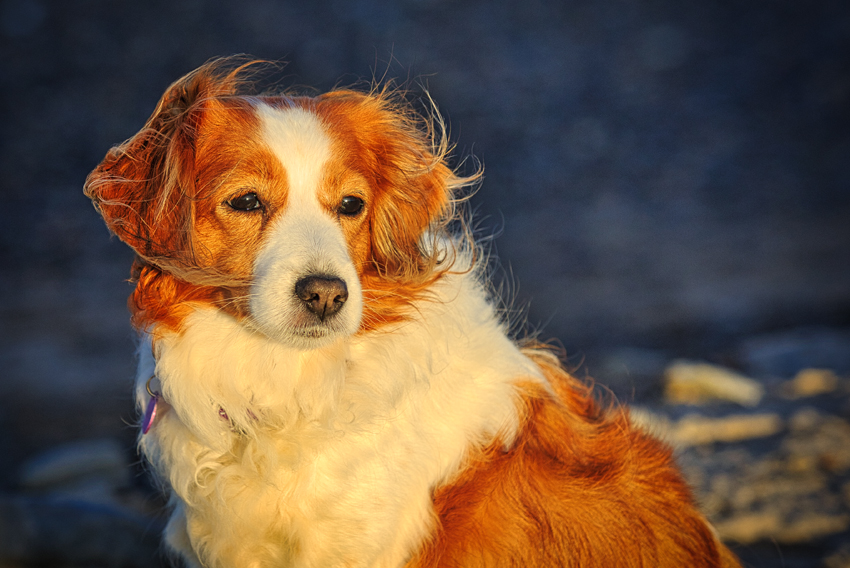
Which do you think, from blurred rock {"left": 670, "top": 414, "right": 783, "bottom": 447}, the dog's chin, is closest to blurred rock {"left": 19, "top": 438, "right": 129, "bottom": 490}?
the dog's chin

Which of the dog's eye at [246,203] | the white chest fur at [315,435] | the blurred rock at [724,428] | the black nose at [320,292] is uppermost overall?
the blurred rock at [724,428]

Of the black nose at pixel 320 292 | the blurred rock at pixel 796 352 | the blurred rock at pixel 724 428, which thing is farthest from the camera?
the blurred rock at pixel 796 352

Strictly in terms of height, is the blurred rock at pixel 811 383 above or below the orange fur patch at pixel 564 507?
above

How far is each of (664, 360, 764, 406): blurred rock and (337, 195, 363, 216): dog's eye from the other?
3.15 metres

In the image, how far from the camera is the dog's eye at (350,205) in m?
1.87

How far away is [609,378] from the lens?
4.77 metres

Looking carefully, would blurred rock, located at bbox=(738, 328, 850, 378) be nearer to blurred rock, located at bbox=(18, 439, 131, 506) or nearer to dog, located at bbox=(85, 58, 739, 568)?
dog, located at bbox=(85, 58, 739, 568)

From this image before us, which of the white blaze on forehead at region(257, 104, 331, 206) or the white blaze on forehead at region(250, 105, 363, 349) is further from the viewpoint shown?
the white blaze on forehead at region(257, 104, 331, 206)

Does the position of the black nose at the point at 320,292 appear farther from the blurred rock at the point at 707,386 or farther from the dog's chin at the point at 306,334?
the blurred rock at the point at 707,386

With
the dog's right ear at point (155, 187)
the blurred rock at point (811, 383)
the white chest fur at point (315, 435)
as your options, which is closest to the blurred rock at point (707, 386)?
the blurred rock at point (811, 383)

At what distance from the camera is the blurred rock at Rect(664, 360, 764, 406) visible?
14.2 ft

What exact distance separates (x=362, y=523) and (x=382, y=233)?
783mm

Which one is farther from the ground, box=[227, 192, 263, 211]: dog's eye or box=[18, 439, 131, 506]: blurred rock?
box=[227, 192, 263, 211]: dog's eye

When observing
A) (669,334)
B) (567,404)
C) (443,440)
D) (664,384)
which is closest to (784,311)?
(669,334)
